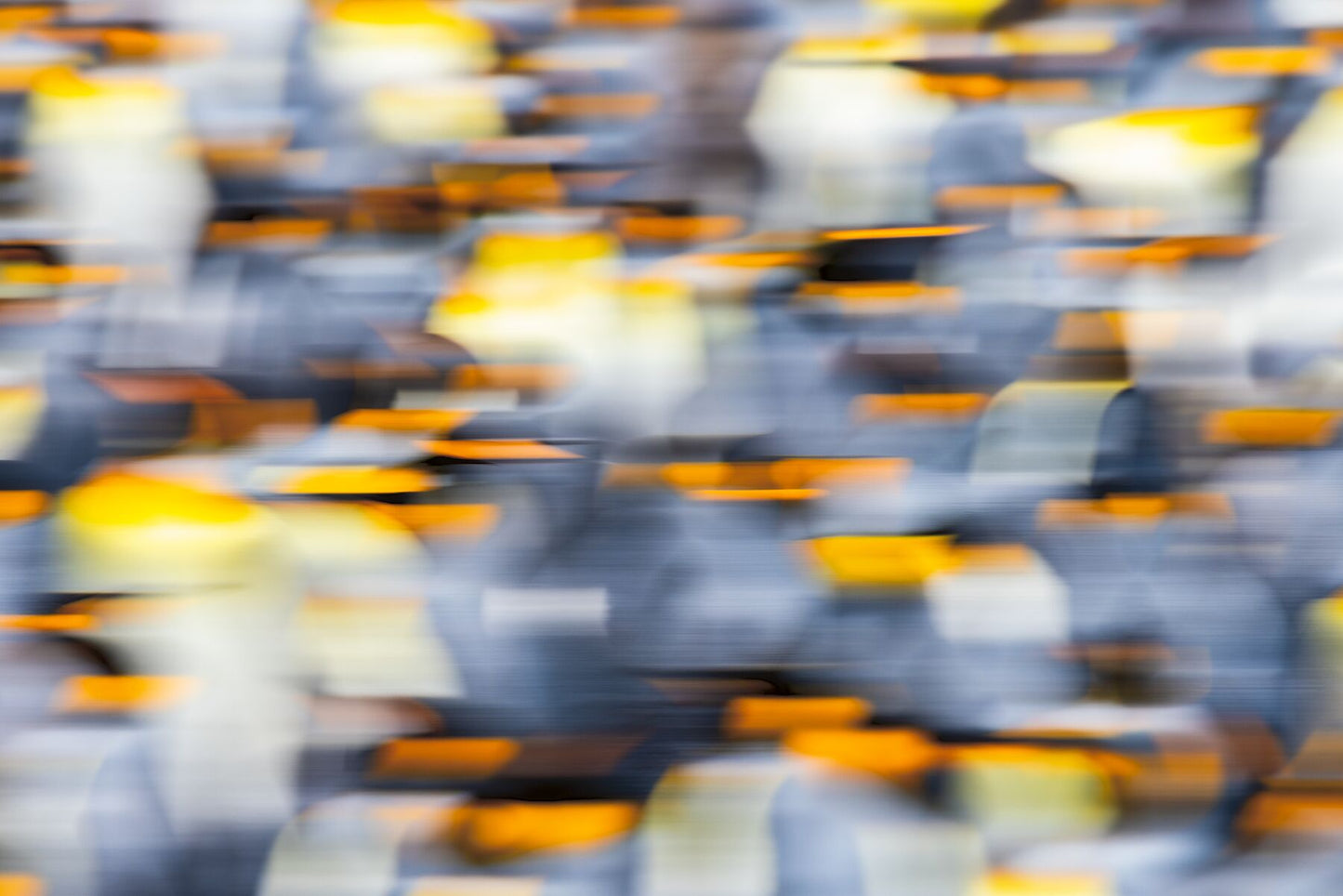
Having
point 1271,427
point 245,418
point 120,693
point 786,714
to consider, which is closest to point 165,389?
point 245,418

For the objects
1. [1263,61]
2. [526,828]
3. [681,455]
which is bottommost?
[526,828]

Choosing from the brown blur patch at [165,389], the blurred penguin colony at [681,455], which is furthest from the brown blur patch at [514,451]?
the brown blur patch at [165,389]

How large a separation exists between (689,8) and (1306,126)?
37 centimetres

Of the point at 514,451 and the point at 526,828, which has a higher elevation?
the point at 514,451

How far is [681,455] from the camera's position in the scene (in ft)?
2.03

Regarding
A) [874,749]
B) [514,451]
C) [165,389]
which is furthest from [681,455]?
[165,389]

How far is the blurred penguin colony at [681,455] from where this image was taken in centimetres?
61

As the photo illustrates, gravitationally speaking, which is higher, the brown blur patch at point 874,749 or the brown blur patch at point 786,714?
the brown blur patch at point 786,714

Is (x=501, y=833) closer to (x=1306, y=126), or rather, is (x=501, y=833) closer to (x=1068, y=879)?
(x=1068, y=879)

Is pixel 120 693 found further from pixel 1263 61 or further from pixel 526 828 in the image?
pixel 1263 61

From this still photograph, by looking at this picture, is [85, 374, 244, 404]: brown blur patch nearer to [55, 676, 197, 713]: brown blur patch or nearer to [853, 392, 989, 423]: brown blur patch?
[55, 676, 197, 713]: brown blur patch

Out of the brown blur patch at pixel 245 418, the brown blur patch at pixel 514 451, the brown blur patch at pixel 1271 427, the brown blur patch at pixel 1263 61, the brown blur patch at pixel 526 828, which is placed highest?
the brown blur patch at pixel 1263 61

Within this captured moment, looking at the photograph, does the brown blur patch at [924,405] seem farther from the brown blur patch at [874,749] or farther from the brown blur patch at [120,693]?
the brown blur patch at [120,693]

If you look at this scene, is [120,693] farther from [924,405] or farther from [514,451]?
[924,405]
